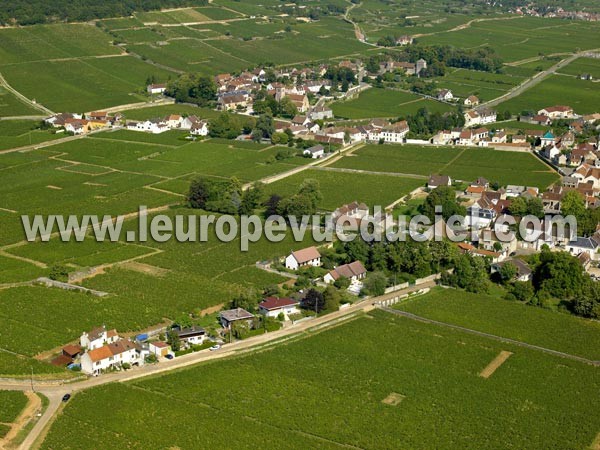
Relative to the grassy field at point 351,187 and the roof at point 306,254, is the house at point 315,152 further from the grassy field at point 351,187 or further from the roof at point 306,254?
the roof at point 306,254

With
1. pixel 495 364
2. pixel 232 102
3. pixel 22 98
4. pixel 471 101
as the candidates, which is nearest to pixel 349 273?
pixel 495 364

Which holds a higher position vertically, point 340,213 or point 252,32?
point 252,32

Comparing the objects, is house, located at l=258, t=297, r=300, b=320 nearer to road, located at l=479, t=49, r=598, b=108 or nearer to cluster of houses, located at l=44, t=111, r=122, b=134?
cluster of houses, located at l=44, t=111, r=122, b=134

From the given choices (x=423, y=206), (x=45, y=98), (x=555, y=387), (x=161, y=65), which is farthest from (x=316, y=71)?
(x=555, y=387)

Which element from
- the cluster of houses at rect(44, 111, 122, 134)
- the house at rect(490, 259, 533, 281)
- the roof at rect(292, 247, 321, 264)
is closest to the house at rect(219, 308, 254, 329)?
the roof at rect(292, 247, 321, 264)

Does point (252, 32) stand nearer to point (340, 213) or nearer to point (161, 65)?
point (161, 65)

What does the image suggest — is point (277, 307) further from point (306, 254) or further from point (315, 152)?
point (315, 152)
